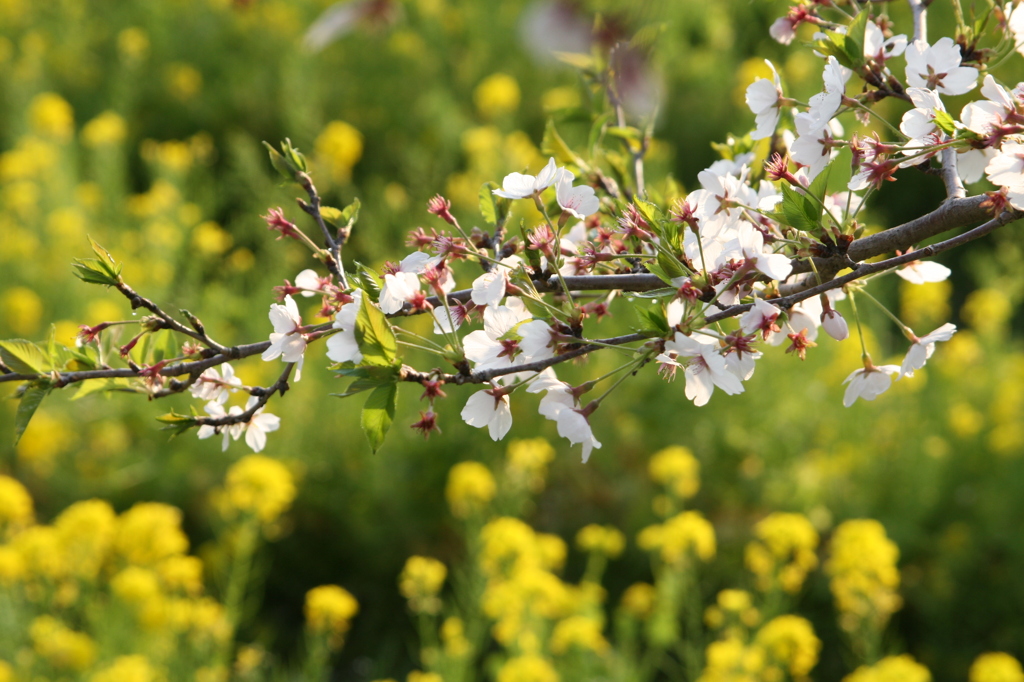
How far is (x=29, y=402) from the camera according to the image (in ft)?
2.09

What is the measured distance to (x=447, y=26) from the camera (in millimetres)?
4598

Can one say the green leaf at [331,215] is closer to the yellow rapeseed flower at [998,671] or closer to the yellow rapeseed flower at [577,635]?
the yellow rapeseed flower at [577,635]

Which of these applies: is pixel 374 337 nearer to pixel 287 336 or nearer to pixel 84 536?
pixel 287 336

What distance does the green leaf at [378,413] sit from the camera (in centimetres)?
56

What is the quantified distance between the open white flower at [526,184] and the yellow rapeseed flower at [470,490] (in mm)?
1516

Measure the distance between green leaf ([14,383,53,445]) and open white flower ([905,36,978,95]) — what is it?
68 cm

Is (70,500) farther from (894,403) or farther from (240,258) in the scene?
(894,403)

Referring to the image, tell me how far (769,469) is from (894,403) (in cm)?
60

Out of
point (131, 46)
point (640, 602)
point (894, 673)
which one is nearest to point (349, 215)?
point (894, 673)

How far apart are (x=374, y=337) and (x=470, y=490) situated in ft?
5.23

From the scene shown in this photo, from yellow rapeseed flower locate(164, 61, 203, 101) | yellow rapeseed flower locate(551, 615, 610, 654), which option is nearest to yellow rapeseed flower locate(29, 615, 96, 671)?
yellow rapeseed flower locate(551, 615, 610, 654)

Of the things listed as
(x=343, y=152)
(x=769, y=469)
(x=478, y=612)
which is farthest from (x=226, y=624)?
(x=343, y=152)

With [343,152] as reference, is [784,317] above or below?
below

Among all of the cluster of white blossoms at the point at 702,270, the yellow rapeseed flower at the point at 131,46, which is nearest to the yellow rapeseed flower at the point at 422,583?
the cluster of white blossoms at the point at 702,270
